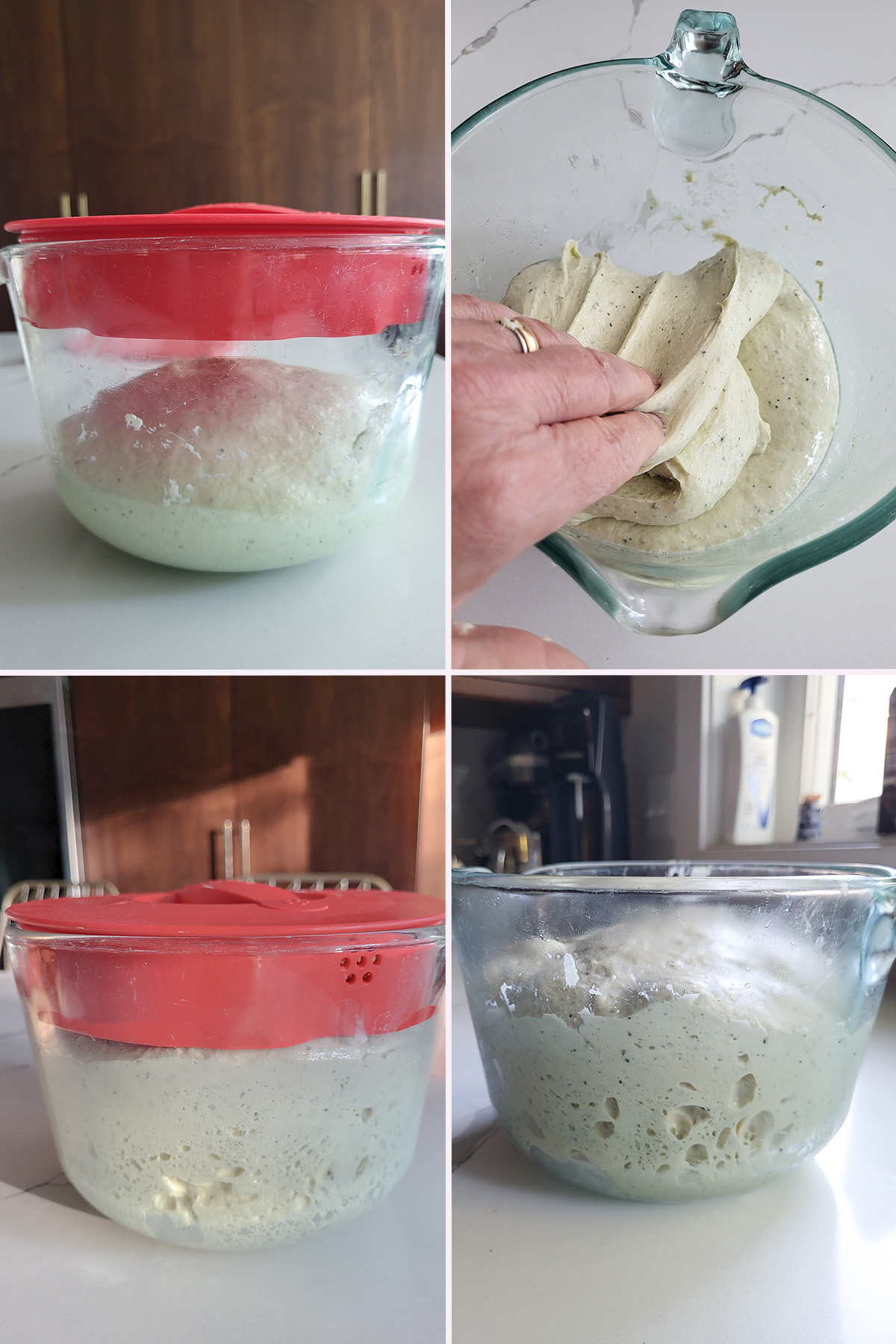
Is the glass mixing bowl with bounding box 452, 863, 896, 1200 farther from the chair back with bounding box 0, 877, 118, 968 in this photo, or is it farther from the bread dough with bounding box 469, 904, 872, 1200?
the chair back with bounding box 0, 877, 118, 968

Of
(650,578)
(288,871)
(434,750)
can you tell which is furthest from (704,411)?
(288,871)

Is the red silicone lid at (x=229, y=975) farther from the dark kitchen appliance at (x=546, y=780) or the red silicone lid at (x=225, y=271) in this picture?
the dark kitchen appliance at (x=546, y=780)

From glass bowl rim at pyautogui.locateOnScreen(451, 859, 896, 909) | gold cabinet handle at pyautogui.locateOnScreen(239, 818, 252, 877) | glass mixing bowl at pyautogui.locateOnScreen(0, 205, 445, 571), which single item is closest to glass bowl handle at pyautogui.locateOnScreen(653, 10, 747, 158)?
glass mixing bowl at pyautogui.locateOnScreen(0, 205, 445, 571)

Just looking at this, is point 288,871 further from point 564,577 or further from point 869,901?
point 869,901

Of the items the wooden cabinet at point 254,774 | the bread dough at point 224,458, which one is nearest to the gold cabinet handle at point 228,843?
the wooden cabinet at point 254,774

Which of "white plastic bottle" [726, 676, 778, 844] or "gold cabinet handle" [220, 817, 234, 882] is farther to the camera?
"gold cabinet handle" [220, 817, 234, 882]

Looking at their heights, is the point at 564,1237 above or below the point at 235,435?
below

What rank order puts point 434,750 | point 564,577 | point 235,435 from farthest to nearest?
→ point 434,750 → point 564,577 → point 235,435
